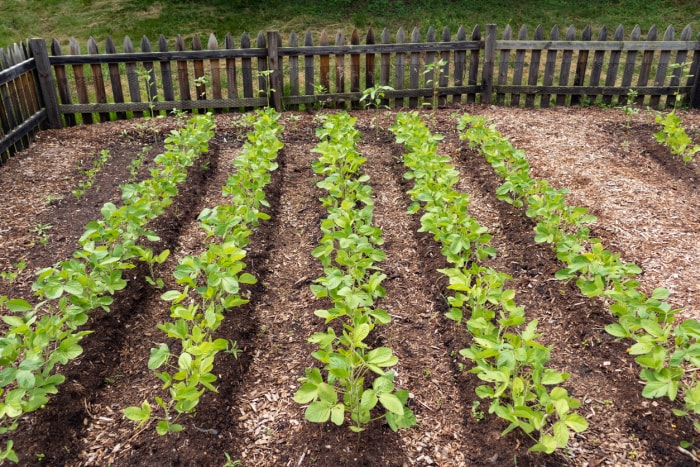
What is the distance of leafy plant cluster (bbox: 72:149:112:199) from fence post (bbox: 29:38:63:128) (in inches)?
64.5

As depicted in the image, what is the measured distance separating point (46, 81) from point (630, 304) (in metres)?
7.55

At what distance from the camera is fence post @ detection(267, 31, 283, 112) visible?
7.83 metres

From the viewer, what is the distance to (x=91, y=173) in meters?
5.93

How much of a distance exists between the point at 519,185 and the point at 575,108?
4646 millimetres

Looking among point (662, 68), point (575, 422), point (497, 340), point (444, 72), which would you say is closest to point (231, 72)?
point (444, 72)

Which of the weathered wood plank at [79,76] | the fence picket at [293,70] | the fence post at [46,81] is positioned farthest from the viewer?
the fence picket at [293,70]

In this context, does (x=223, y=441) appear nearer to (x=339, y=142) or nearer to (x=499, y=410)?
(x=499, y=410)

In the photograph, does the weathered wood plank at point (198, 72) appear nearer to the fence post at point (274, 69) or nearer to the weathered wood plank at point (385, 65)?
the fence post at point (274, 69)

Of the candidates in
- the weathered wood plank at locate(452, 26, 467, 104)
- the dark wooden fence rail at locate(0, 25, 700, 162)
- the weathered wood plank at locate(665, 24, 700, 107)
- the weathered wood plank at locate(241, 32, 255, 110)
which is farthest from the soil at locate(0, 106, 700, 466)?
the weathered wood plank at locate(665, 24, 700, 107)

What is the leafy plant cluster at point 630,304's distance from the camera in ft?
8.52

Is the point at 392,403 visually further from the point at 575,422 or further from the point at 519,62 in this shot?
the point at 519,62

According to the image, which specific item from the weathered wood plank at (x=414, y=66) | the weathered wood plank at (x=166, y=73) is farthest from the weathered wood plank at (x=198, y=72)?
the weathered wood plank at (x=414, y=66)

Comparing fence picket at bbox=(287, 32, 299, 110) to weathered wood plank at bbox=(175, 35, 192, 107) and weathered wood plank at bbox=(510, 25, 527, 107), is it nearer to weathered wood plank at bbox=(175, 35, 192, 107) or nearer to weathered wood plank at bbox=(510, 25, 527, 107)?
weathered wood plank at bbox=(175, 35, 192, 107)

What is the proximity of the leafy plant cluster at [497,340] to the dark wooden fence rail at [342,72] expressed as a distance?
3668 millimetres
